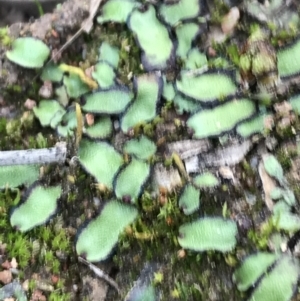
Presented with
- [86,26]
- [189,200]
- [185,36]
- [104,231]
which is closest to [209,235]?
[189,200]

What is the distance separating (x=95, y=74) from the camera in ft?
7.73

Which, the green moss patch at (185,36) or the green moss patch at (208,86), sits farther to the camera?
the green moss patch at (185,36)

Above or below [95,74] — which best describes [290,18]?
above

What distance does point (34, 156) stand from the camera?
217 cm

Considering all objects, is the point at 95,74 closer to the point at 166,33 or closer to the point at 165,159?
the point at 166,33

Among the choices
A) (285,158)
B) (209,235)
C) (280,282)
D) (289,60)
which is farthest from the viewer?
(289,60)

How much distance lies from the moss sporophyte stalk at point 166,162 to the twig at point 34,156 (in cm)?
6

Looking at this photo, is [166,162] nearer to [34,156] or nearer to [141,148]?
[141,148]

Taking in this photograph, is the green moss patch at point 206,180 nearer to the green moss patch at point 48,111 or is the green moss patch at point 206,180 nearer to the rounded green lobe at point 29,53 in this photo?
the green moss patch at point 48,111

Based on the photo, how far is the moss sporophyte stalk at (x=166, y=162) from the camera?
1967mm

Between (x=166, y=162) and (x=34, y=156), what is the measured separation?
573 mm

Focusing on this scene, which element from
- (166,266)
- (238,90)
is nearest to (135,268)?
(166,266)

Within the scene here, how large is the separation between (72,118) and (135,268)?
75cm

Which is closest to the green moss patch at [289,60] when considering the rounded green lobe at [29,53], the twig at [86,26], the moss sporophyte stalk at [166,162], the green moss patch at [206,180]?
the moss sporophyte stalk at [166,162]
